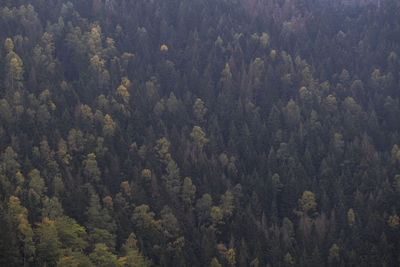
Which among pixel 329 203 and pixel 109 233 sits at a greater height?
pixel 329 203

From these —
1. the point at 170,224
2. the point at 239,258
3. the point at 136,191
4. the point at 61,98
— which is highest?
the point at 61,98

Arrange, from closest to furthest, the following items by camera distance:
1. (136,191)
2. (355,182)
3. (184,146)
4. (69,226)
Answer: (69,226), (136,191), (355,182), (184,146)

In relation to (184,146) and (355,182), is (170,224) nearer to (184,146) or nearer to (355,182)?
(184,146)

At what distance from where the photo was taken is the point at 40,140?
17300 centimetres

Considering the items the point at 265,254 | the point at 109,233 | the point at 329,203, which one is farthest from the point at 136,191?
the point at 329,203

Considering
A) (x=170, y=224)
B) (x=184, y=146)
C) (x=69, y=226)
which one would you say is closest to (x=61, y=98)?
(x=184, y=146)

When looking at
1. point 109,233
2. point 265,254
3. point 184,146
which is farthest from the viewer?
point 184,146

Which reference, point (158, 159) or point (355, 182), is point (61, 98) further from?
point (355, 182)

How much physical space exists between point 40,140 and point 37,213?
39341 mm

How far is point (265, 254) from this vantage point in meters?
155

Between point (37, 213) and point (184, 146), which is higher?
point (184, 146)

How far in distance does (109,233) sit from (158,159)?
153 ft

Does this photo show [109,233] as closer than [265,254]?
Yes

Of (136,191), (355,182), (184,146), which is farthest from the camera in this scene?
(184,146)
